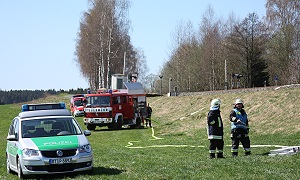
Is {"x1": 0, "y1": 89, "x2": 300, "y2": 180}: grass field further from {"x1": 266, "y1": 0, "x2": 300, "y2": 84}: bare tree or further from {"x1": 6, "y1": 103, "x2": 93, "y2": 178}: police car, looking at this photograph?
{"x1": 266, "y1": 0, "x2": 300, "y2": 84}: bare tree

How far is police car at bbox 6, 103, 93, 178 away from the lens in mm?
12992

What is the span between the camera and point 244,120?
1681 centimetres

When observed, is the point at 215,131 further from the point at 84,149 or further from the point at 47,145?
the point at 47,145

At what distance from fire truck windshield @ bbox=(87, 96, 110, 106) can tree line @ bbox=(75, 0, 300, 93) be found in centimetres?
2516

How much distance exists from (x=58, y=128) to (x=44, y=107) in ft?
6.58

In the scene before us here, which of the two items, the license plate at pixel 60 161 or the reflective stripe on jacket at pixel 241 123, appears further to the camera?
the reflective stripe on jacket at pixel 241 123

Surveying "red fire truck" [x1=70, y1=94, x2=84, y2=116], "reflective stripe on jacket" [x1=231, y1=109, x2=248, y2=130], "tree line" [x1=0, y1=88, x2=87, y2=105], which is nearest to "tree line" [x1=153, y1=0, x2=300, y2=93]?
"red fire truck" [x1=70, y1=94, x2=84, y2=116]

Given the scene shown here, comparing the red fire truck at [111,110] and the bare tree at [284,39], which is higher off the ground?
the bare tree at [284,39]

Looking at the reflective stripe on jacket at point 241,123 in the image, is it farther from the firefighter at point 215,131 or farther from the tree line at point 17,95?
the tree line at point 17,95

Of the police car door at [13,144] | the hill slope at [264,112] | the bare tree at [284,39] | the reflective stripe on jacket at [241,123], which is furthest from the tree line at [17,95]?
the police car door at [13,144]

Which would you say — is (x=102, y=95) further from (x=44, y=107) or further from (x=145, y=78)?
(x=145, y=78)

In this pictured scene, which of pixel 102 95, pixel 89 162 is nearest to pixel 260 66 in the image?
pixel 102 95

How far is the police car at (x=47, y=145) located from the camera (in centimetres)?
1299

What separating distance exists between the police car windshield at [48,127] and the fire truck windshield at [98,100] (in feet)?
77.5
